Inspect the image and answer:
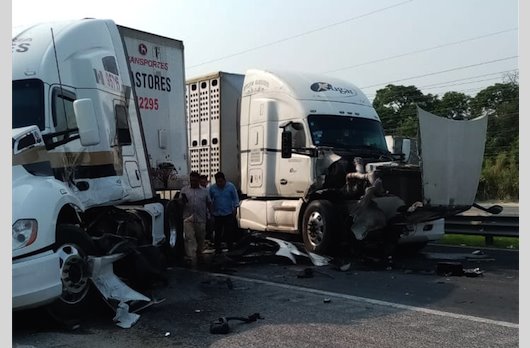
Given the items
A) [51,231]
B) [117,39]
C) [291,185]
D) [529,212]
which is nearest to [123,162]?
[117,39]

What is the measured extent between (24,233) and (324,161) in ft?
22.4

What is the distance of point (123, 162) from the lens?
8570 mm

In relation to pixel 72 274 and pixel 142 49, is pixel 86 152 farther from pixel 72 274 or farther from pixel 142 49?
pixel 142 49

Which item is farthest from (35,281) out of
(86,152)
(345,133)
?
(345,133)

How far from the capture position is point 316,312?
646cm

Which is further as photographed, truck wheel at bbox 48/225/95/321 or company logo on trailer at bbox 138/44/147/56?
company logo on trailer at bbox 138/44/147/56

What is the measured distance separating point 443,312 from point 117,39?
19.9ft

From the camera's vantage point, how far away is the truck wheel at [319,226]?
10570 mm

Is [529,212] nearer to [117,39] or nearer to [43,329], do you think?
[43,329]

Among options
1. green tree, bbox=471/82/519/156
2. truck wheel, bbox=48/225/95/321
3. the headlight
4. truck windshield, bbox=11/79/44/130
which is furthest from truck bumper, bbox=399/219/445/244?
green tree, bbox=471/82/519/156

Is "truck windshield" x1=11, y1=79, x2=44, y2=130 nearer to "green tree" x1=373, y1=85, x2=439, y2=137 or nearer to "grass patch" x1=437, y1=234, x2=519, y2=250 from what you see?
"grass patch" x1=437, y1=234, x2=519, y2=250

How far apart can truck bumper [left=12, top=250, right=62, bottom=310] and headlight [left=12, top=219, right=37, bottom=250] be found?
0.49 feet

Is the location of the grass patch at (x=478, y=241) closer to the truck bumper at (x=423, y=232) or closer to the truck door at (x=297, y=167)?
the truck bumper at (x=423, y=232)

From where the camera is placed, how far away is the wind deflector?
955 cm
